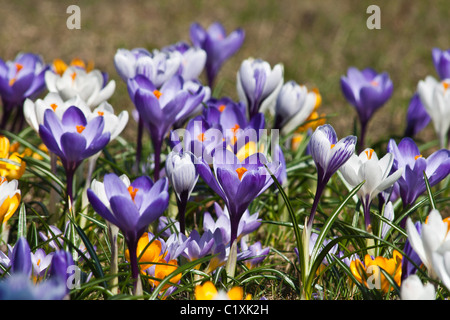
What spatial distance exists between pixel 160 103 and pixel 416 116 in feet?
4.86

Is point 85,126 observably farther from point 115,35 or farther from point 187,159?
point 115,35

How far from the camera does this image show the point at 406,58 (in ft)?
17.9

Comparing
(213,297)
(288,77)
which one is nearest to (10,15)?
(288,77)

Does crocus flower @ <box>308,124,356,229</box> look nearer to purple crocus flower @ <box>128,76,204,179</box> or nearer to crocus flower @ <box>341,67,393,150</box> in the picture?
purple crocus flower @ <box>128,76,204,179</box>

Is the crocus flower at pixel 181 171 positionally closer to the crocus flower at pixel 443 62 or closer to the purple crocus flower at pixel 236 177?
the purple crocus flower at pixel 236 177

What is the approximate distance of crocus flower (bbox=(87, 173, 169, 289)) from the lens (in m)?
1.58

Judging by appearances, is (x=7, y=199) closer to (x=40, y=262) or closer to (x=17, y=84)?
(x=40, y=262)

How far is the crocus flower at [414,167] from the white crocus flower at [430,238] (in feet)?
1.35

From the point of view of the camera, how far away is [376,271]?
1833 mm

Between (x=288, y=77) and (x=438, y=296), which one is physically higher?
(x=288, y=77)

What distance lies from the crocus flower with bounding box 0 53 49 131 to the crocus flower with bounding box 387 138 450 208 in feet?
5.55

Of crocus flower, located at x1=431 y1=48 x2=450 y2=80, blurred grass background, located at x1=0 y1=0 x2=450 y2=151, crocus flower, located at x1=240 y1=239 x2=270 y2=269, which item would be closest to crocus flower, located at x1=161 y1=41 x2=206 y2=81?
crocus flower, located at x1=240 y1=239 x2=270 y2=269
